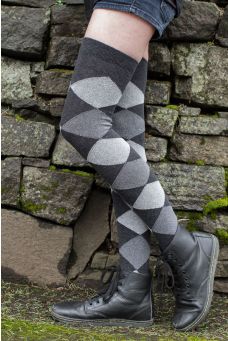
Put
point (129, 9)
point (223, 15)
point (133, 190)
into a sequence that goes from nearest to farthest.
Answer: point (129, 9), point (133, 190), point (223, 15)

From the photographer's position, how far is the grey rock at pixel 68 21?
2.38 m

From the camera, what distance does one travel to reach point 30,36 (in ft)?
7.89

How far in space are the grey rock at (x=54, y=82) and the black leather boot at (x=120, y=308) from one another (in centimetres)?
85

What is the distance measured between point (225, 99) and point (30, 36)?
0.87 meters

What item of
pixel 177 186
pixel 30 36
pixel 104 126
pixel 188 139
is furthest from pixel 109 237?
pixel 30 36

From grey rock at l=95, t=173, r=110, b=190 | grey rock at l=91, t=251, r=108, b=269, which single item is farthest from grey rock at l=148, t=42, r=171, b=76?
grey rock at l=91, t=251, r=108, b=269

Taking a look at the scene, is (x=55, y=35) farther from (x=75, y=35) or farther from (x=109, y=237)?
(x=109, y=237)

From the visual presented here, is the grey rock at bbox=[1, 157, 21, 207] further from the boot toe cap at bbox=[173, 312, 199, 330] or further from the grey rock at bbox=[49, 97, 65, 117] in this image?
the boot toe cap at bbox=[173, 312, 199, 330]

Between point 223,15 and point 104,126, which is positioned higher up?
point 223,15

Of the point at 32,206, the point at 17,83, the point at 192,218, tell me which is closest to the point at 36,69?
the point at 17,83

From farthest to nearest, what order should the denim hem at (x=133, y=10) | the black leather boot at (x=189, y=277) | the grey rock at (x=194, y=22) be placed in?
1. the grey rock at (x=194, y=22)
2. the black leather boot at (x=189, y=277)
3. the denim hem at (x=133, y=10)

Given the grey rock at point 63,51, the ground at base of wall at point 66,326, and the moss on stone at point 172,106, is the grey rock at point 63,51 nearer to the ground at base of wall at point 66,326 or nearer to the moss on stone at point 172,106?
the moss on stone at point 172,106

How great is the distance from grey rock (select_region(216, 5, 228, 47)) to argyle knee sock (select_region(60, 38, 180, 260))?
650mm

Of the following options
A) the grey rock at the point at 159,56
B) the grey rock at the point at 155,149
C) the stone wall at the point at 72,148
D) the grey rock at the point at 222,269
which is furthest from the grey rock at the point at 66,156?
the grey rock at the point at 222,269
